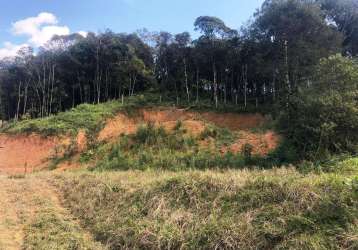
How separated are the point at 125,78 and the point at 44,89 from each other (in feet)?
31.2

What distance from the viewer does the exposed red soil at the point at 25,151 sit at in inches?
961

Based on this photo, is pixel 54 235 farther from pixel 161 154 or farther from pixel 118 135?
pixel 118 135

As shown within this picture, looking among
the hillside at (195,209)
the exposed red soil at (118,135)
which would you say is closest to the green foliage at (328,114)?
the hillside at (195,209)

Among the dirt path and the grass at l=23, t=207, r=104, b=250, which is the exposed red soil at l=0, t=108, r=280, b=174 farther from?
the grass at l=23, t=207, r=104, b=250

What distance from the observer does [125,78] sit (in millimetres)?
40031

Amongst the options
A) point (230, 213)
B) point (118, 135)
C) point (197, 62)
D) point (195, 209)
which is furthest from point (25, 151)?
point (230, 213)

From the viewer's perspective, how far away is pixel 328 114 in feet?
42.3

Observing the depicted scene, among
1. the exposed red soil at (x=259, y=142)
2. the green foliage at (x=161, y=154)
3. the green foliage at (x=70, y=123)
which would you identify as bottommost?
the green foliage at (x=161, y=154)

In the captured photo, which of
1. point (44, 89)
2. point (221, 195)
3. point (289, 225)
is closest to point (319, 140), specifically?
point (221, 195)

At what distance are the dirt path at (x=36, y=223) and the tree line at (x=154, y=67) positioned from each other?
73.6ft

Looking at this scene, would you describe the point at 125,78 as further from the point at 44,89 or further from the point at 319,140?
the point at 319,140

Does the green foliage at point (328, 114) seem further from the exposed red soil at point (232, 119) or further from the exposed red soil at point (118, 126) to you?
the exposed red soil at point (232, 119)

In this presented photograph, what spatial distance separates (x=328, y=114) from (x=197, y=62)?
84.9 feet

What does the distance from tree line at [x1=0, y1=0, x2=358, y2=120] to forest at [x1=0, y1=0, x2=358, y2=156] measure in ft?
0.33
